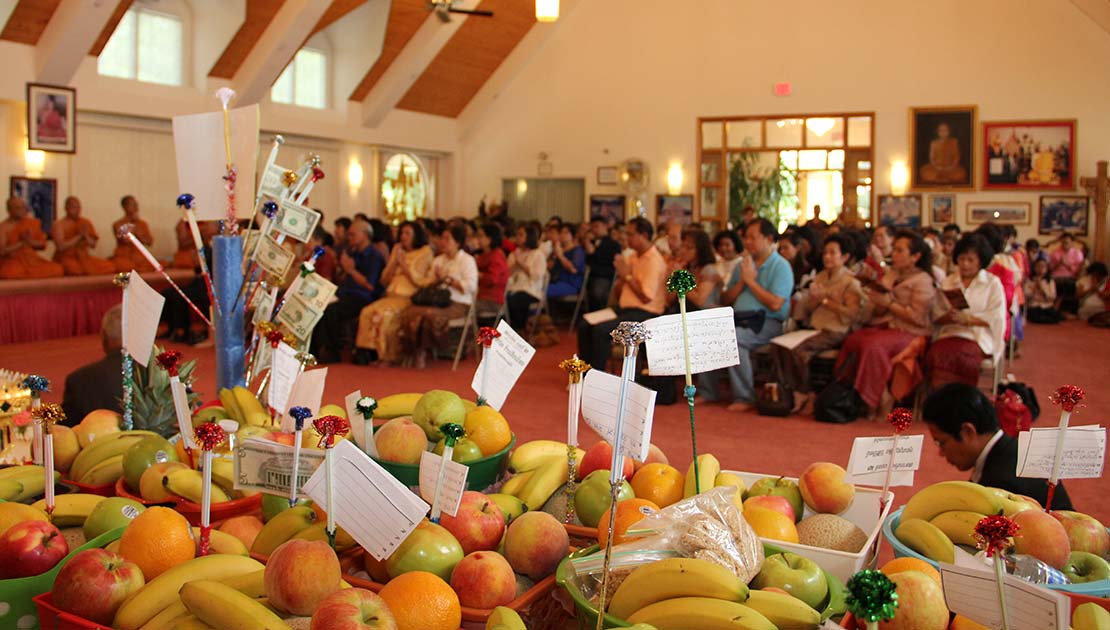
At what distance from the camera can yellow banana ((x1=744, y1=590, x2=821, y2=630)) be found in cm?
134

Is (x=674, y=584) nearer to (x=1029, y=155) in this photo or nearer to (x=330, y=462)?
(x=330, y=462)

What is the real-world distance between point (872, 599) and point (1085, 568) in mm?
851

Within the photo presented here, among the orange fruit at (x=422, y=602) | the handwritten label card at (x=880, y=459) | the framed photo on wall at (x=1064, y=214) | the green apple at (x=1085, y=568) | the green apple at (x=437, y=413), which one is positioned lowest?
the green apple at (x=1085, y=568)

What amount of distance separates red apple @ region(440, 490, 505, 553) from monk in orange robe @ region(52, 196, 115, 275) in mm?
9911

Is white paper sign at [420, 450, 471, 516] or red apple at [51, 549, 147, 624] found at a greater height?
white paper sign at [420, 450, 471, 516]

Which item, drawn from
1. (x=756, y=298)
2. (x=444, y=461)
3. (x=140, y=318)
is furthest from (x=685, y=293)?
(x=756, y=298)

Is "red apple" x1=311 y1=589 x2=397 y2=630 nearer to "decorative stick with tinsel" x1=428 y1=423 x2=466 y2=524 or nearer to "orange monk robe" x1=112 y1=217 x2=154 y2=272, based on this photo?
"decorative stick with tinsel" x1=428 y1=423 x2=466 y2=524

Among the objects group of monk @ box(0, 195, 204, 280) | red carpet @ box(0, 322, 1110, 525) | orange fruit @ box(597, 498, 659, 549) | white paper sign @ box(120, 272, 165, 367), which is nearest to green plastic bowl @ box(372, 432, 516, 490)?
orange fruit @ box(597, 498, 659, 549)

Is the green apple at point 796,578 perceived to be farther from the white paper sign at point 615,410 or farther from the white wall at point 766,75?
the white wall at point 766,75

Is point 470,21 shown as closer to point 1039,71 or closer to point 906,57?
point 906,57

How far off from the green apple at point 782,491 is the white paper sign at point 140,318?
1.59 metres

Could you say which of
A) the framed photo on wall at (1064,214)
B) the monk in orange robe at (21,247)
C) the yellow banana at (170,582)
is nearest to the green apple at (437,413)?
the yellow banana at (170,582)

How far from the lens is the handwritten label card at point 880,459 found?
6.34 feet

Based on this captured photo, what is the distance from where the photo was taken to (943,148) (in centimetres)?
1361
